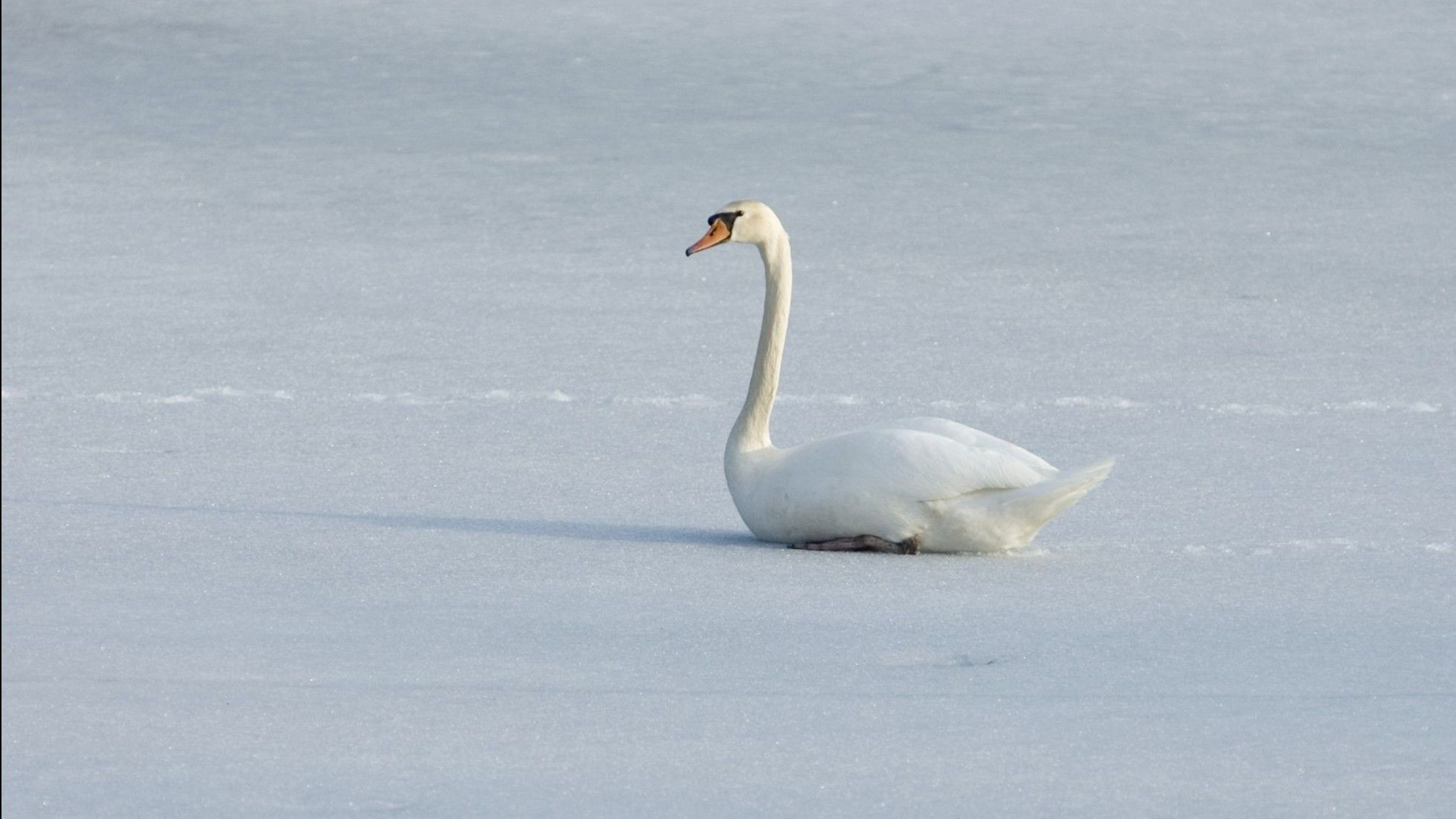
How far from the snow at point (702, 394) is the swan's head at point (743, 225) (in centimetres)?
67

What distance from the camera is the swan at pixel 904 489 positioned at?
17.2ft

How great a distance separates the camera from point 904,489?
5.27 metres

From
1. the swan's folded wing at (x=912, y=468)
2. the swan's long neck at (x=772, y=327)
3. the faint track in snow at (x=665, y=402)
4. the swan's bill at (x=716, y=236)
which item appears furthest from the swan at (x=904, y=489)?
the faint track in snow at (x=665, y=402)

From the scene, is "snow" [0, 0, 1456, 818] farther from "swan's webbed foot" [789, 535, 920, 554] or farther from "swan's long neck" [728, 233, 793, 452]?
"swan's long neck" [728, 233, 793, 452]

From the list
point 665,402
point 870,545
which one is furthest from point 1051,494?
point 665,402

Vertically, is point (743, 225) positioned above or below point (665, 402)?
above

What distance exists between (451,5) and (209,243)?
6131 mm

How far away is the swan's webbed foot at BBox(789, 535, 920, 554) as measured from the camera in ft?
17.7

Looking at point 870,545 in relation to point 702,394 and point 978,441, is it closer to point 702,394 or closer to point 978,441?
point 978,441

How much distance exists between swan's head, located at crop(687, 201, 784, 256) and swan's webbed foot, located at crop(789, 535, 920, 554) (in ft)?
2.56

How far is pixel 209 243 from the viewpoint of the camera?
10812 millimetres

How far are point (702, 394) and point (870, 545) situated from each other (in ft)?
8.14

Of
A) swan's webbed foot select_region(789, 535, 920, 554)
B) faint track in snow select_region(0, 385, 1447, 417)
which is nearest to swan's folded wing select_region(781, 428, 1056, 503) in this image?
swan's webbed foot select_region(789, 535, 920, 554)

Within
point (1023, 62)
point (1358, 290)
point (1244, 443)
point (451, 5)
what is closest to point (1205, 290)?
point (1358, 290)
